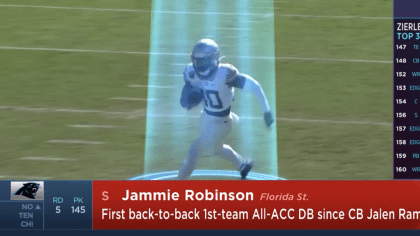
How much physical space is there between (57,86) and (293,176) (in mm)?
3565

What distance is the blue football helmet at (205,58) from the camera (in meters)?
8.20

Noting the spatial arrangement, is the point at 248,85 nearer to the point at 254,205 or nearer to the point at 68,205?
the point at 254,205

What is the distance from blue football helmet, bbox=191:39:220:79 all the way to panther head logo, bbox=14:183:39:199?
189 cm

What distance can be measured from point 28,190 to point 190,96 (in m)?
1.81

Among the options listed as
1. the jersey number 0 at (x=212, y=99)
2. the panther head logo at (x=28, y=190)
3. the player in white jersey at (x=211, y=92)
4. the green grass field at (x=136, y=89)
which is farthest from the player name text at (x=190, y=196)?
the green grass field at (x=136, y=89)

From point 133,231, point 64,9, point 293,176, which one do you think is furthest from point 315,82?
point 133,231

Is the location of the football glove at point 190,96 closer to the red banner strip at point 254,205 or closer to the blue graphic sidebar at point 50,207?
the red banner strip at point 254,205

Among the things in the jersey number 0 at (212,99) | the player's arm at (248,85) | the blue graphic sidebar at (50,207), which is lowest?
the blue graphic sidebar at (50,207)

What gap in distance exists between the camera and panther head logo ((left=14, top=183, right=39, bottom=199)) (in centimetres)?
722

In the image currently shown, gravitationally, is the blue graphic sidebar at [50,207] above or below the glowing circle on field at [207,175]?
below

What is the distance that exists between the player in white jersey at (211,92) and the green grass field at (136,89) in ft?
3.93

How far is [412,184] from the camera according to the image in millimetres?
7367
